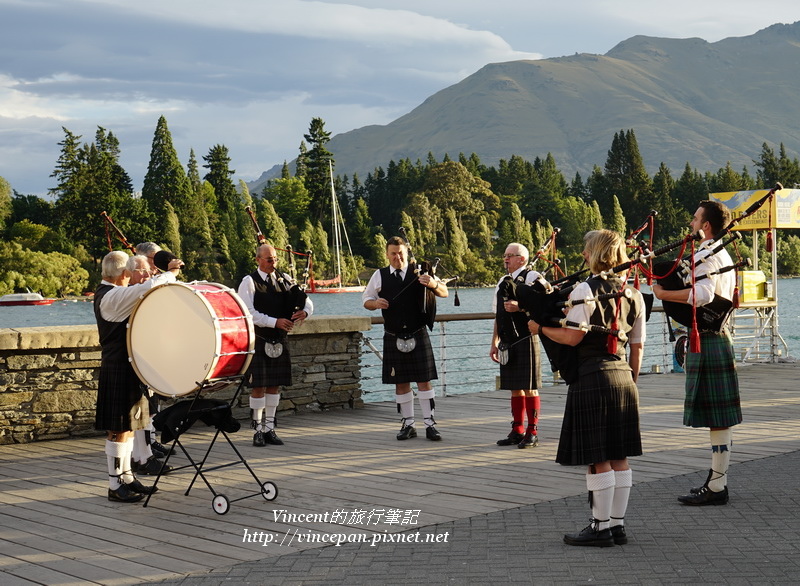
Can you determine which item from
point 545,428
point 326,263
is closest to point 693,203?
point 326,263

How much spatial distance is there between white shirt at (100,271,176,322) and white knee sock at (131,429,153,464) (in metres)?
1.17

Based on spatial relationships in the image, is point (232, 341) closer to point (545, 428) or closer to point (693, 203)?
point (545, 428)

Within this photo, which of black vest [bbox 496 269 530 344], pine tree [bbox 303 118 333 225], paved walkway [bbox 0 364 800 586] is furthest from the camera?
pine tree [bbox 303 118 333 225]

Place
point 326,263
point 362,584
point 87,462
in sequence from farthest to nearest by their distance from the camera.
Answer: point 326,263 < point 87,462 < point 362,584

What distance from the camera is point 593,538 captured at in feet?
14.0

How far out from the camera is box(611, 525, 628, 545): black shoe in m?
4.35

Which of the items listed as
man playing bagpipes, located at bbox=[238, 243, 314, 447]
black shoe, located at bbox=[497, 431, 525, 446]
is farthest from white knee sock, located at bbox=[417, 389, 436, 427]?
man playing bagpipes, located at bbox=[238, 243, 314, 447]

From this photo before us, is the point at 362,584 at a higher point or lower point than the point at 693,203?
lower

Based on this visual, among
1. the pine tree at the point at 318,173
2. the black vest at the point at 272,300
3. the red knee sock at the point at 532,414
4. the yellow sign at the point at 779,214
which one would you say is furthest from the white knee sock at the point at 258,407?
the pine tree at the point at 318,173

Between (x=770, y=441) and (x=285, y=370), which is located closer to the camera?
(x=770, y=441)

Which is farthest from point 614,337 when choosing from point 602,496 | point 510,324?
point 510,324

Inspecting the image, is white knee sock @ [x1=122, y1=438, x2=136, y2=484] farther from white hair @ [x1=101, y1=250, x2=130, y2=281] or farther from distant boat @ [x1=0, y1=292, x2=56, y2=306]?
distant boat @ [x1=0, y1=292, x2=56, y2=306]

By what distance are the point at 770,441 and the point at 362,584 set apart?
428 cm

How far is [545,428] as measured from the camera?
788cm
